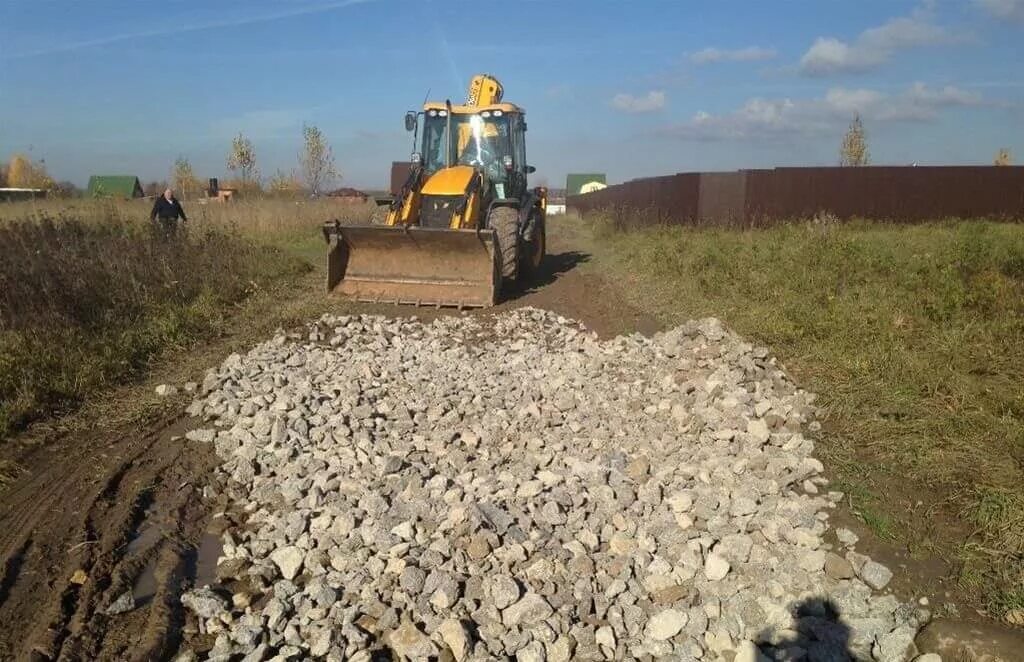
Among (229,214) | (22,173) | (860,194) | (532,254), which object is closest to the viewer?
(532,254)

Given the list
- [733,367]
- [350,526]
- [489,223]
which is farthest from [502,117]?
[350,526]

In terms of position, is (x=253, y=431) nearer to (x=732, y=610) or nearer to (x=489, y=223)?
(x=732, y=610)

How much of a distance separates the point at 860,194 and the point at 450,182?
10.9 meters

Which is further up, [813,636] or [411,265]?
[411,265]

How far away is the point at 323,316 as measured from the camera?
8.80 metres

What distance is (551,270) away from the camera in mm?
13758

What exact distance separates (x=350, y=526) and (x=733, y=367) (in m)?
3.24

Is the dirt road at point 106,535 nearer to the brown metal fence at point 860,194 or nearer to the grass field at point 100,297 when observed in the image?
the grass field at point 100,297

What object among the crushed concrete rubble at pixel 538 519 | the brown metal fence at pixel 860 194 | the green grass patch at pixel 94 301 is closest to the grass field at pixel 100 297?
the green grass patch at pixel 94 301

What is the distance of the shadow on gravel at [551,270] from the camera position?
36.9ft

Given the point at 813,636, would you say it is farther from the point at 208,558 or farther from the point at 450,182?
the point at 450,182

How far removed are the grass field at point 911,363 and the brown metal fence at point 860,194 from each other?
→ 5.31 m

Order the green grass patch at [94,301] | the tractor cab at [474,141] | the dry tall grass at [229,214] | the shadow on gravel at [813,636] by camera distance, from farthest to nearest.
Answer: the dry tall grass at [229,214] → the tractor cab at [474,141] → the green grass patch at [94,301] → the shadow on gravel at [813,636]

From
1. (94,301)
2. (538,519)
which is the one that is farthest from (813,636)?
(94,301)
